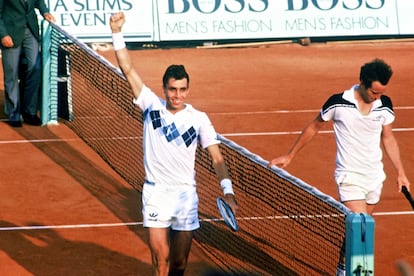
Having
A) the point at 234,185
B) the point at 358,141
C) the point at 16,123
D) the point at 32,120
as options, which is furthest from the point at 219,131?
the point at 358,141

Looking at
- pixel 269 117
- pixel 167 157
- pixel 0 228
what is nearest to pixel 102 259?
pixel 0 228

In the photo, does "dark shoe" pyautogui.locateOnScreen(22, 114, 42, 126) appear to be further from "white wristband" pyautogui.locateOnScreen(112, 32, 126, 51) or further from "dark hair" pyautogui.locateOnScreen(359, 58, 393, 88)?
"dark hair" pyautogui.locateOnScreen(359, 58, 393, 88)

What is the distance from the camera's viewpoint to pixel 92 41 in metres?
24.4

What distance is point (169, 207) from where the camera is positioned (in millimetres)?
8219

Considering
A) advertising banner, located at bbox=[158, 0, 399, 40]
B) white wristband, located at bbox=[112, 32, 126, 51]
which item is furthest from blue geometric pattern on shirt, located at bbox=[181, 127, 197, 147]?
advertising banner, located at bbox=[158, 0, 399, 40]

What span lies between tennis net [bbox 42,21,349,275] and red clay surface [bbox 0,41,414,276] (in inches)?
12.3

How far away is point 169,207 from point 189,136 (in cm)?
60

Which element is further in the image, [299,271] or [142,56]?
[142,56]

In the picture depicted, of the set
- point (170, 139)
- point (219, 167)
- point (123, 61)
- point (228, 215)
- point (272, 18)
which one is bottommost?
point (228, 215)

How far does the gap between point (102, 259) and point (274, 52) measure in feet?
48.4

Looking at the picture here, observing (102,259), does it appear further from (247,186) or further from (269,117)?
(269,117)

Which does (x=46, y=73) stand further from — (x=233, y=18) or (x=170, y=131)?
(x=233, y=18)

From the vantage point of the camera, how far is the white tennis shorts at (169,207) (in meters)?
8.22

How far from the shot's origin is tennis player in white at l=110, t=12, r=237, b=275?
8211mm
